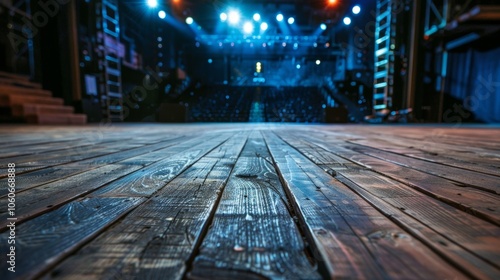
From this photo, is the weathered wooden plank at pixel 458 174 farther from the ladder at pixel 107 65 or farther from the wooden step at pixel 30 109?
the ladder at pixel 107 65

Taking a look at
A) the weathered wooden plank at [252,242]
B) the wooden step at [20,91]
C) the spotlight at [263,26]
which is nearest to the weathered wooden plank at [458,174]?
the weathered wooden plank at [252,242]

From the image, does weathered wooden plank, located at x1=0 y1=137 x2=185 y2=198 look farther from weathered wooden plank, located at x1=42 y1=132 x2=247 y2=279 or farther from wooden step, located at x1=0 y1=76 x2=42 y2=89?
wooden step, located at x1=0 y1=76 x2=42 y2=89

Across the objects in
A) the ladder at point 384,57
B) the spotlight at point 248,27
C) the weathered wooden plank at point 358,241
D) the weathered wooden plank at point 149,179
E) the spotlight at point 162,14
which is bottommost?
the weathered wooden plank at point 149,179

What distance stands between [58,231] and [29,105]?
757 centimetres

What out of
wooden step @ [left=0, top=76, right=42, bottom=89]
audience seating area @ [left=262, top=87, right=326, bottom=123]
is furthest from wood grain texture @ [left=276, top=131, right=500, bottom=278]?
audience seating area @ [left=262, top=87, right=326, bottom=123]

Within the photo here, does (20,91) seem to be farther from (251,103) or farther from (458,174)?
(251,103)

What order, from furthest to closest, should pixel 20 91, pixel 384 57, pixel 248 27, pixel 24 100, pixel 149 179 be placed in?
pixel 248 27
pixel 384 57
pixel 20 91
pixel 24 100
pixel 149 179

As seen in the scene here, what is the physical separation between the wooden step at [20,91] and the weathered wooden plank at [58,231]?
7.69 meters

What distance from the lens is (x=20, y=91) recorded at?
6.99 meters

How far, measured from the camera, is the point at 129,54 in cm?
1538

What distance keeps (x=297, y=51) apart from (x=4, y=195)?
80.7 ft

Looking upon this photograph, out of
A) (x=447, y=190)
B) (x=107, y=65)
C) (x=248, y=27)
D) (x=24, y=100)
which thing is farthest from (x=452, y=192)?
(x=248, y=27)

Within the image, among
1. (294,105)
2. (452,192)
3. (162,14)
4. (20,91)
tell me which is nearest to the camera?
(452,192)

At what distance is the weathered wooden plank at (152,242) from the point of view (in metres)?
0.48
